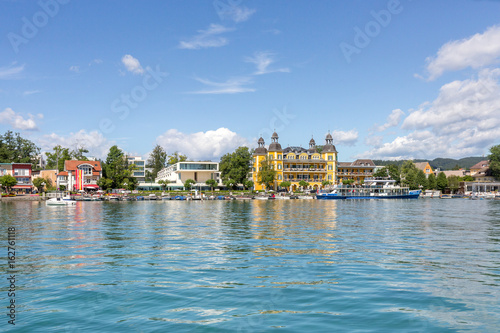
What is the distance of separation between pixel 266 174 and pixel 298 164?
15715mm

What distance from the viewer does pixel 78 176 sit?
3465 inches

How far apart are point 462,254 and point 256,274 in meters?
9.56

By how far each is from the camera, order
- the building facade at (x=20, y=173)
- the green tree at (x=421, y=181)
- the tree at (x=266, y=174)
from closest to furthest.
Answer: the building facade at (x=20, y=173), the tree at (x=266, y=174), the green tree at (x=421, y=181)

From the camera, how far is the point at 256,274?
41.8 feet

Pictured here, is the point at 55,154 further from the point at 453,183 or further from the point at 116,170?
the point at 453,183

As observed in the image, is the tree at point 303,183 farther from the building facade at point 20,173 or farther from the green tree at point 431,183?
the building facade at point 20,173

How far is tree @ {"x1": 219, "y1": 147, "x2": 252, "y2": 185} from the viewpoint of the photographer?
10225 cm

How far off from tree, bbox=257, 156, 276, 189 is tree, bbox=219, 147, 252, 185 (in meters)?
5.06

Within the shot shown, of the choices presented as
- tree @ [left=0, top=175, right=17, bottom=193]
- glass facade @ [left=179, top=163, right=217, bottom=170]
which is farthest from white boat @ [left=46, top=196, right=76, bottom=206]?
glass facade @ [left=179, top=163, right=217, bottom=170]

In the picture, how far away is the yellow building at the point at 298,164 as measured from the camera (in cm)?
10681

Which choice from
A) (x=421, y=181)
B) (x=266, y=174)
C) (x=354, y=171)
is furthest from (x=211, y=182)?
(x=421, y=181)

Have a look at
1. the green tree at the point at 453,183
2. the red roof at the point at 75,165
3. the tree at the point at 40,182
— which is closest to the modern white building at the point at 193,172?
the red roof at the point at 75,165

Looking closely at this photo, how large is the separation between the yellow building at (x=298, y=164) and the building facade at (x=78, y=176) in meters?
39.9

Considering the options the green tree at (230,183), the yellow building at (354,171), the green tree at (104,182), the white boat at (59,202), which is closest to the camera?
the white boat at (59,202)
